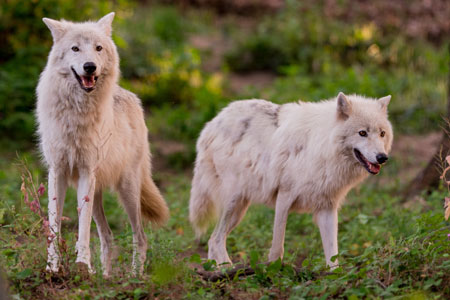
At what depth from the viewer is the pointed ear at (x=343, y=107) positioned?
15.9 feet

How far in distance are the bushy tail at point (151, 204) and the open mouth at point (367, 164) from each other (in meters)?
2.05

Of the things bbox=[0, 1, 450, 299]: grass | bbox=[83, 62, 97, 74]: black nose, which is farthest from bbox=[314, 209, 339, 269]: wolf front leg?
bbox=[83, 62, 97, 74]: black nose

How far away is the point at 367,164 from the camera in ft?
15.6

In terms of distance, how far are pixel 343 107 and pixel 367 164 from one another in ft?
1.67

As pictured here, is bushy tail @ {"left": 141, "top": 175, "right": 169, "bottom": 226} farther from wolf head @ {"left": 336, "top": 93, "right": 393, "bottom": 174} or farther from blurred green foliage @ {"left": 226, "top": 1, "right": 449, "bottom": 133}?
blurred green foliage @ {"left": 226, "top": 1, "right": 449, "bottom": 133}

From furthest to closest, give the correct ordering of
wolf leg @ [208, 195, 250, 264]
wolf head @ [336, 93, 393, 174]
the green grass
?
wolf leg @ [208, 195, 250, 264] < wolf head @ [336, 93, 393, 174] < the green grass

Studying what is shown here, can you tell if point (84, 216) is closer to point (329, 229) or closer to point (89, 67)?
point (89, 67)

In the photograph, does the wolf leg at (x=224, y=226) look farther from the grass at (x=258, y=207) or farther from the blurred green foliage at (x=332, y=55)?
the blurred green foliage at (x=332, y=55)

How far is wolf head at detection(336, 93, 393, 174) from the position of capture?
186 inches

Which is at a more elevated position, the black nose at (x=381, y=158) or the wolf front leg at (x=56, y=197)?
the black nose at (x=381, y=158)

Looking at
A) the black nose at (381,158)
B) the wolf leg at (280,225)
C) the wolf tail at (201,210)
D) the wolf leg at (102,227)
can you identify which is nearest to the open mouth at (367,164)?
the black nose at (381,158)

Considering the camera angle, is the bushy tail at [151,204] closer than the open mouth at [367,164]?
No

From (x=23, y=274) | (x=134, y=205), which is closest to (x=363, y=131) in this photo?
(x=134, y=205)

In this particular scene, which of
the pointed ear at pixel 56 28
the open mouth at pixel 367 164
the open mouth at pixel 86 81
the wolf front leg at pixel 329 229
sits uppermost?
the pointed ear at pixel 56 28
